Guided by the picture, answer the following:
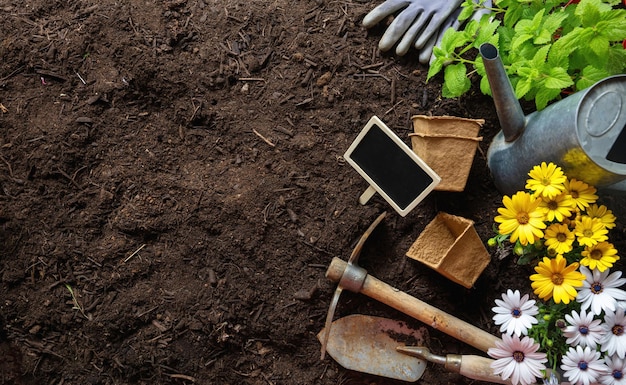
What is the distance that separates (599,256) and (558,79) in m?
0.43

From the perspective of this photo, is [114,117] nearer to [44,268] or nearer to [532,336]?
[44,268]

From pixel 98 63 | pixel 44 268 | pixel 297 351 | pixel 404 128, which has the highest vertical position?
pixel 98 63

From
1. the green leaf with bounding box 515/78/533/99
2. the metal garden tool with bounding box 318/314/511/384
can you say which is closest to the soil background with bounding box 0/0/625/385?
the metal garden tool with bounding box 318/314/511/384

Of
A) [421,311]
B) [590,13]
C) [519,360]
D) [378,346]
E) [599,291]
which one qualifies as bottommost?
[378,346]

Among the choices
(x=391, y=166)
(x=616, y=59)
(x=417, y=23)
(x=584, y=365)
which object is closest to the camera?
(x=584, y=365)

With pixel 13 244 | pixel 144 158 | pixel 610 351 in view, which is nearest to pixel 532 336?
pixel 610 351

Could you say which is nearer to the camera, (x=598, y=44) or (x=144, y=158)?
(x=598, y=44)

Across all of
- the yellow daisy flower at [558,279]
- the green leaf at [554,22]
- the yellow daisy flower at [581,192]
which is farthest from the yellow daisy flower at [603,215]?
the green leaf at [554,22]

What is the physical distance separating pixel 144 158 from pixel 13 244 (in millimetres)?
439

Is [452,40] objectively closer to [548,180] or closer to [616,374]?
[548,180]

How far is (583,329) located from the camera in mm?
1218

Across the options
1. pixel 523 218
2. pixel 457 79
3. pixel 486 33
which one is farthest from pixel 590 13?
pixel 523 218

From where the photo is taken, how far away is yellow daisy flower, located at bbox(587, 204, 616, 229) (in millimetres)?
1247

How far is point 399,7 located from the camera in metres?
1.73
